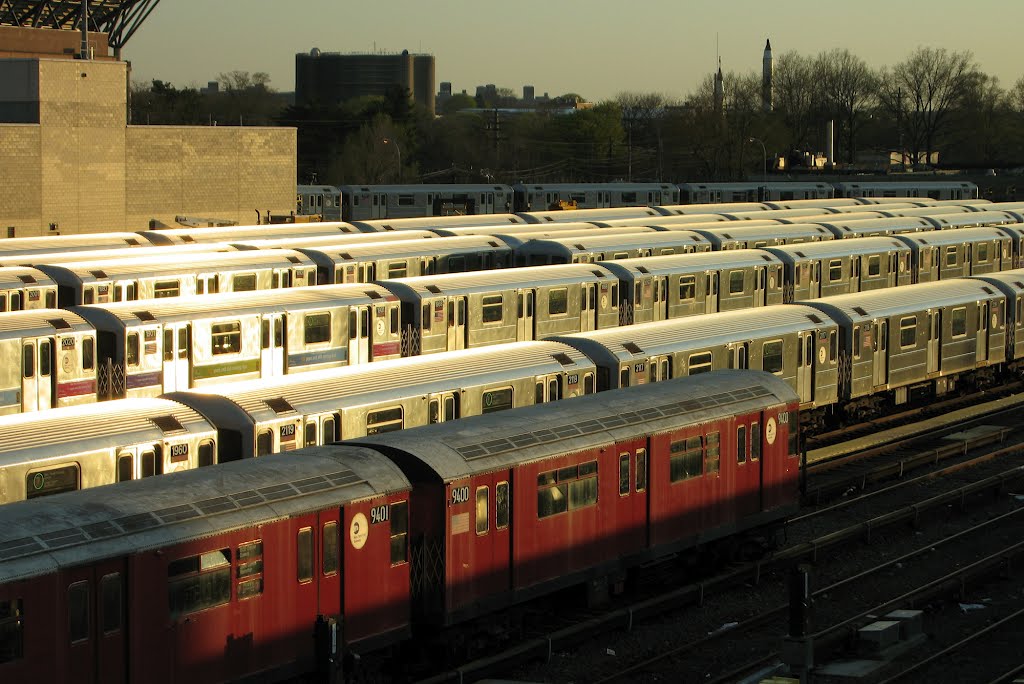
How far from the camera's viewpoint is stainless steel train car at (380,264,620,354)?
27516mm

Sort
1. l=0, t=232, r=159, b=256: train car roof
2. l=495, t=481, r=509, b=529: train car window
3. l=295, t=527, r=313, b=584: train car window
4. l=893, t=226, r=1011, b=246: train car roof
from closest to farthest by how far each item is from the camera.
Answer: l=295, t=527, r=313, b=584: train car window, l=495, t=481, r=509, b=529: train car window, l=0, t=232, r=159, b=256: train car roof, l=893, t=226, r=1011, b=246: train car roof

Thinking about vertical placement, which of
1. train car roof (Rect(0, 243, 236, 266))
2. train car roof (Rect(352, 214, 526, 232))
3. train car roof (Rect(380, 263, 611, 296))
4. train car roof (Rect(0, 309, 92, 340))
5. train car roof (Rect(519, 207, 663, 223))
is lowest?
train car roof (Rect(0, 309, 92, 340))

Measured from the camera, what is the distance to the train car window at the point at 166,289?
1096 inches

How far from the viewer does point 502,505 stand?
1444cm

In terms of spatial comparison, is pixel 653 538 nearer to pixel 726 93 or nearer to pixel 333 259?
pixel 333 259

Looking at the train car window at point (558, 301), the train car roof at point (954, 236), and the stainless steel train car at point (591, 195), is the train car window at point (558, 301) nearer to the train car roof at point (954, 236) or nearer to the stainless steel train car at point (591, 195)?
the train car roof at point (954, 236)

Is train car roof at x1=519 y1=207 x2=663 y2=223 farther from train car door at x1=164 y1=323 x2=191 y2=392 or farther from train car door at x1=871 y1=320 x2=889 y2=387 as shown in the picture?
train car door at x1=164 y1=323 x2=191 y2=392

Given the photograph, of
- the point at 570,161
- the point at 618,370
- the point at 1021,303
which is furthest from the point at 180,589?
the point at 570,161

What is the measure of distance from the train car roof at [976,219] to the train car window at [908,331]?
21.4m

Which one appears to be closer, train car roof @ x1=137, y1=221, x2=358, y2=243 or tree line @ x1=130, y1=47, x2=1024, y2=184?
train car roof @ x1=137, y1=221, x2=358, y2=243

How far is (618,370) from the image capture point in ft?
72.0

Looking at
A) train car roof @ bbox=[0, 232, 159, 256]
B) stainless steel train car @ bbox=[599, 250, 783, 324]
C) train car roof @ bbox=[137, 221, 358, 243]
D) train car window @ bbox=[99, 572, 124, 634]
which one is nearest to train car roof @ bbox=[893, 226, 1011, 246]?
stainless steel train car @ bbox=[599, 250, 783, 324]

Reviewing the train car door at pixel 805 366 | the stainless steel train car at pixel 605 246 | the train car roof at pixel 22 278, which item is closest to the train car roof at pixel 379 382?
the train car door at pixel 805 366

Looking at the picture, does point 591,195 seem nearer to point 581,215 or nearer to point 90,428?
point 581,215
